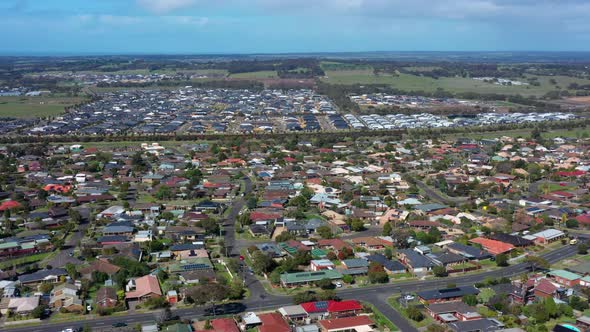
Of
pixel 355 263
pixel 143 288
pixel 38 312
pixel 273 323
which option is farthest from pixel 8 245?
pixel 355 263

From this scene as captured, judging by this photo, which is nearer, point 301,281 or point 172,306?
point 172,306

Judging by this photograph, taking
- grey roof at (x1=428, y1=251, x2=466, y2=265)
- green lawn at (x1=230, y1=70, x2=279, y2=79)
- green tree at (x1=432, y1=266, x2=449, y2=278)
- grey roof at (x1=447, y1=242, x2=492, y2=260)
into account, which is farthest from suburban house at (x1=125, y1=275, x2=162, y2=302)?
green lawn at (x1=230, y1=70, x2=279, y2=79)

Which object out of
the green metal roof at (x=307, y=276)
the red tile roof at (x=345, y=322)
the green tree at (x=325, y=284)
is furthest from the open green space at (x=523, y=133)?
the red tile roof at (x=345, y=322)

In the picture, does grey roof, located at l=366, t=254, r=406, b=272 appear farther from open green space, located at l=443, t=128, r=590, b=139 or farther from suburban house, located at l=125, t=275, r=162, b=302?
open green space, located at l=443, t=128, r=590, b=139

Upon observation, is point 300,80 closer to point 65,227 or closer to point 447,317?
point 65,227

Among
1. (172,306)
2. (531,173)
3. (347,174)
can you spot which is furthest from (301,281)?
(531,173)

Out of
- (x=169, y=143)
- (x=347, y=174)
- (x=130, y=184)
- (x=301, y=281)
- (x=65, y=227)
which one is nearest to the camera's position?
(x=301, y=281)
